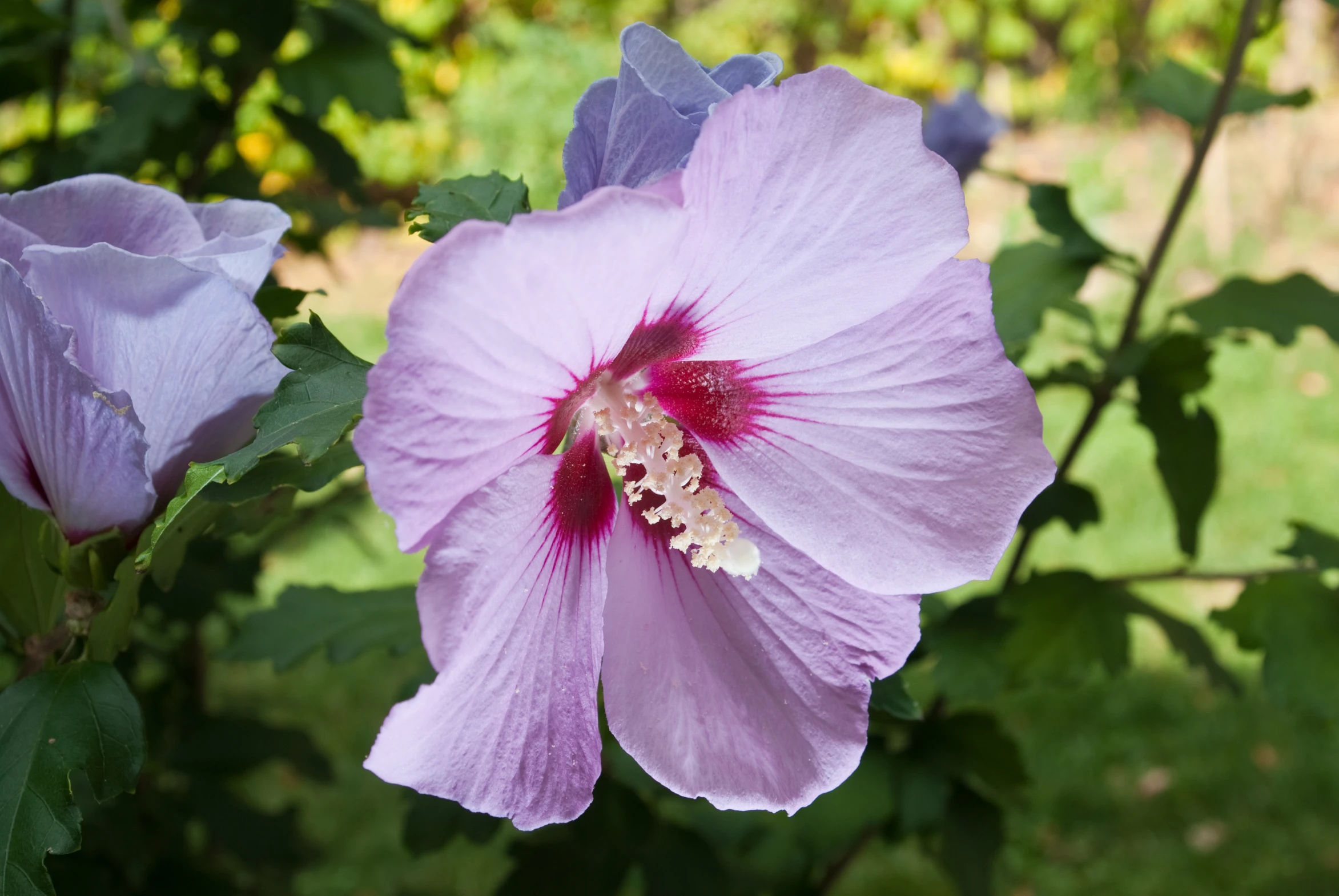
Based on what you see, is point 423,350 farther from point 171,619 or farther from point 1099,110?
point 1099,110

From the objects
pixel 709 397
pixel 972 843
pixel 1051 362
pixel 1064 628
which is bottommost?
pixel 972 843

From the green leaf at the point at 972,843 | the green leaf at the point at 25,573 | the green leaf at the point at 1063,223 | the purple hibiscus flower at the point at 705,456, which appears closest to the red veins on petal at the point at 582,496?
the purple hibiscus flower at the point at 705,456

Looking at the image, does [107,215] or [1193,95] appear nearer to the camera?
[107,215]

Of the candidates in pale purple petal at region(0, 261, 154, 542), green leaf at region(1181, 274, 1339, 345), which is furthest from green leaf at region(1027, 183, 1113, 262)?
pale purple petal at region(0, 261, 154, 542)

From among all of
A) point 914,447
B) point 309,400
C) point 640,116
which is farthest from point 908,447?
point 309,400

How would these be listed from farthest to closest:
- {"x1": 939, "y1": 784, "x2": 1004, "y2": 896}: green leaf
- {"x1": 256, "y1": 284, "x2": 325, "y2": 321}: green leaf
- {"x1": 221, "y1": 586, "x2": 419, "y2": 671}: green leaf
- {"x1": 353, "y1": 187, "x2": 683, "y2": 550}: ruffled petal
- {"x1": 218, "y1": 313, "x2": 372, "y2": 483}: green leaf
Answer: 1. {"x1": 939, "y1": 784, "x2": 1004, "y2": 896}: green leaf
2. {"x1": 221, "y1": 586, "x2": 419, "y2": 671}: green leaf
3. {"x1": 256, "y1": 284, "x2": 325, "y2": 321}: green leaf
4. {"x1": 218, "y1": 313, "x2": 372, "y2": 483}: green leaf
5. {"x1": 353, "y1": 187, "x2": 683, "y2": 550}: ruffled petal

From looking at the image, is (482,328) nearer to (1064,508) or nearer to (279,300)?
(279,300)

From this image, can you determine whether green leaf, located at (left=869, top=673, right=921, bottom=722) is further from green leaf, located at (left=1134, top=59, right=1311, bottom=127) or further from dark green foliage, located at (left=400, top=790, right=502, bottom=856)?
green leaf, located at (left=1134, top=59, right=1311, bottom=127)
